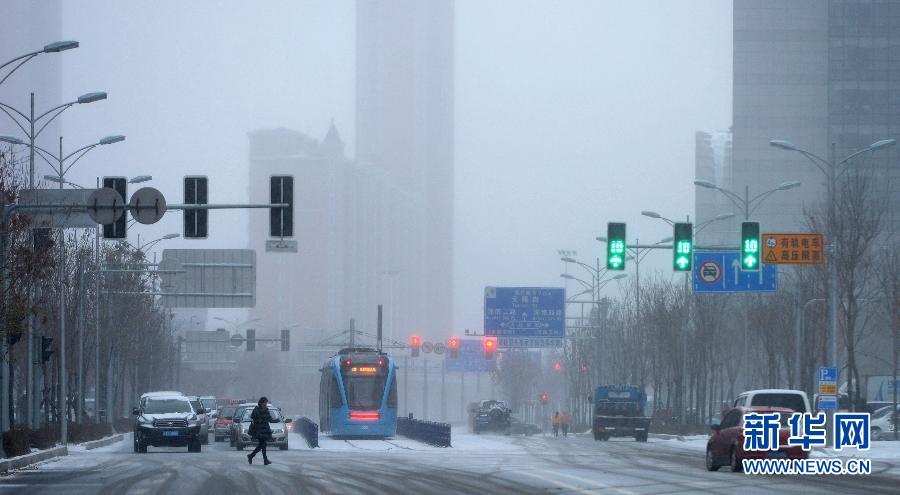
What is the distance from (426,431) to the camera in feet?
Answer: 188

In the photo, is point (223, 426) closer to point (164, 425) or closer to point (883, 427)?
point (164, 425)

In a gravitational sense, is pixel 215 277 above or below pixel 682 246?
below

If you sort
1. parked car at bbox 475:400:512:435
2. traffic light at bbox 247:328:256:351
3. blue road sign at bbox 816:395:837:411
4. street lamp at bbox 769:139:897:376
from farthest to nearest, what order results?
1. traffic light at bbox 247:328:256:351
2. parked car at bbox 475:400:512:435
3. street lamp at bbox 769:139:897:376
4. blue road sign at bbox 816:395:837:411

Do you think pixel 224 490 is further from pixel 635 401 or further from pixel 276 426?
pixel 635 401

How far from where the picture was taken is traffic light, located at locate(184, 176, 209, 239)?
1334 inches

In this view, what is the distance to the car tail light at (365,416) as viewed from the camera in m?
59.1

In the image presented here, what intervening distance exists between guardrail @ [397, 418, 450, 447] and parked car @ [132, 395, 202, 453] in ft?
Answer: 29.5

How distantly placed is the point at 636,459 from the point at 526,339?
156 feet

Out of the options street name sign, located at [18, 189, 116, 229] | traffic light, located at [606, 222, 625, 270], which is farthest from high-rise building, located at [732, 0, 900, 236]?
street name sign, located at [18, 189, 116, 229]

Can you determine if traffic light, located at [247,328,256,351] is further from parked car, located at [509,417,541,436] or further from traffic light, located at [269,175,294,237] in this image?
traffic light, located at [269,175,294,237]

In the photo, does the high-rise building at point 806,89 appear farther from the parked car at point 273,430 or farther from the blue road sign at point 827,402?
the blue road sign at point 827,402

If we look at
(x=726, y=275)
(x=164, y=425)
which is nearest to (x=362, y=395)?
(x=164, y=425)

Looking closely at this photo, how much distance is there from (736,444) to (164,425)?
73.2 ft

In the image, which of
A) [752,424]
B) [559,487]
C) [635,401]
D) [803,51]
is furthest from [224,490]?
[803,51]
